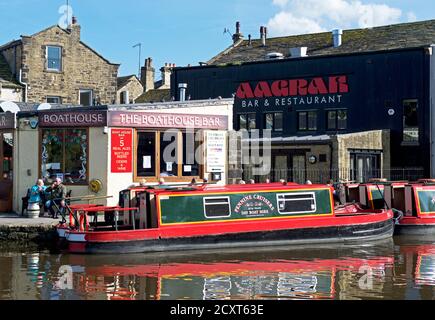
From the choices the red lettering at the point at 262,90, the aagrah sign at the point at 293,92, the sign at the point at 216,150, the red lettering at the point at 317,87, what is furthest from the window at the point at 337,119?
the sign at the point at 216,150

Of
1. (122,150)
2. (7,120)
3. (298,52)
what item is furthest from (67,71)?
(122,150)

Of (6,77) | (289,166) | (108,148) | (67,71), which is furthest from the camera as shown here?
(67,71)

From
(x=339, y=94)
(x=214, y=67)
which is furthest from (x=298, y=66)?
(x=214, y=67)

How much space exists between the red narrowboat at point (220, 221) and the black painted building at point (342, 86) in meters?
13.5

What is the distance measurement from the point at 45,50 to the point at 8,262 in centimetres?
2641

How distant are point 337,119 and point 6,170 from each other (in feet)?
59.3

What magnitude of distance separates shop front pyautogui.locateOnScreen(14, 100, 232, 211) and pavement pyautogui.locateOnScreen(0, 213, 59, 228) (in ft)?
5.20

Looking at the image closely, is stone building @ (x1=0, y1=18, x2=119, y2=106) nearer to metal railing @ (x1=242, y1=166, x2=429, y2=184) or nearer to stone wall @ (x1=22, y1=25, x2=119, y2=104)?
stone wall @ (x1=22, y1=25, x2=119, y2=104)

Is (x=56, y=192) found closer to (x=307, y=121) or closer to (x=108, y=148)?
(x=108, y=148)

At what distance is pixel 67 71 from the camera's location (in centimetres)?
4262

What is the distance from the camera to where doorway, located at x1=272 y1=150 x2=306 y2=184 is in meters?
32.0

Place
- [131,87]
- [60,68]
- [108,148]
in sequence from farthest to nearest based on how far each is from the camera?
[131,87] < [60,68] < [108,148]

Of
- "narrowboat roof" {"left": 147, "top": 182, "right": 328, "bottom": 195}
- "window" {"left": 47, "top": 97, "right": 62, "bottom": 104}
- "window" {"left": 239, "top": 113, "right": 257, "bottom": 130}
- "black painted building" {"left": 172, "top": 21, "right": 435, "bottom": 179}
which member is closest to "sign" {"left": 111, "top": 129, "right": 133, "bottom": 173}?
"narrowboat roof" {"left": 147, "top": 182, "right": 328, "bottom": 195}
